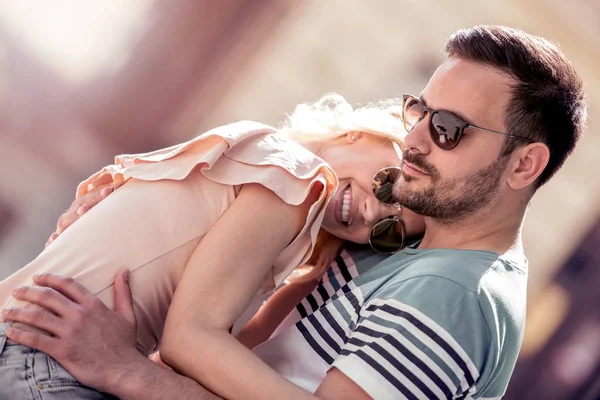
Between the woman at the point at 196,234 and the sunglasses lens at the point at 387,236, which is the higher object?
the sunglasses lens at the point at 387,236

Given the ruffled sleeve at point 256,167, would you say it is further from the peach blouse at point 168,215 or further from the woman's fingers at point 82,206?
the woman's fingers at point 82,206

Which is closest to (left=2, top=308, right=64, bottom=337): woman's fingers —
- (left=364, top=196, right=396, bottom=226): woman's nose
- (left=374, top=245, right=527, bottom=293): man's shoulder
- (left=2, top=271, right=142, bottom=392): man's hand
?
(left=2, top=271, right=142, bottom=392): man's hand

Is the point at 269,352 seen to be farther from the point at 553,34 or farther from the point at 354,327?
the point at 553,34

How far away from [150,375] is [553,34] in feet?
10.3

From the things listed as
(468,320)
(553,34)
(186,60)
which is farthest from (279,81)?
(468,320)

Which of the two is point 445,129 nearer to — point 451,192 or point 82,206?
point 451,192

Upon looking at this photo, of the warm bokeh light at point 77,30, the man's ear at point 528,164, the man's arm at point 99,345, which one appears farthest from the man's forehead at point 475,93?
the warm bokeh light at point 77,30

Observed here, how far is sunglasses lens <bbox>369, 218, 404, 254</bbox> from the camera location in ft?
6.14

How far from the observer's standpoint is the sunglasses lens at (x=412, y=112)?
1.74 m

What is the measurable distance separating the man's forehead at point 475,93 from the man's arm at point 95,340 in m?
0.96

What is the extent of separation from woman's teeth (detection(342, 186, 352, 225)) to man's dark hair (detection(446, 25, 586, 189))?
0.47m

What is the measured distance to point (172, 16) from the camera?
3326 millimetres

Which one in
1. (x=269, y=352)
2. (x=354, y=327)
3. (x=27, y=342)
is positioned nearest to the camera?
(x=27, y=342)

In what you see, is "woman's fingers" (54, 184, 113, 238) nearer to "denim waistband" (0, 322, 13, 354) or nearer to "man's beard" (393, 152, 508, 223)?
"denim waistband" (0, 322, 13, 354)
